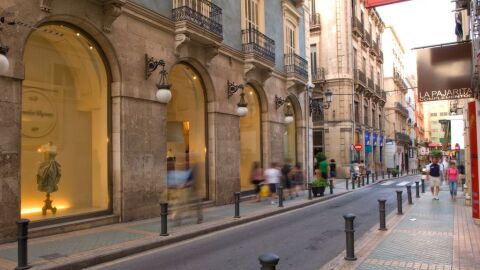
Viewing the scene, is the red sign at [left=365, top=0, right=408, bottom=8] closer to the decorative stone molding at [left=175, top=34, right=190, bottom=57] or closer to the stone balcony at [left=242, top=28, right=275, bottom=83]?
the decorative stone molding at [left=175, top=34, right=190, bottom=57]

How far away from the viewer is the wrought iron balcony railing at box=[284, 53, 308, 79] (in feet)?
73.4

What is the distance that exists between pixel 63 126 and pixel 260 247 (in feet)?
20.4

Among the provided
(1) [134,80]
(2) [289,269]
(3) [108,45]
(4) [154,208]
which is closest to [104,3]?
(3) [108,45]

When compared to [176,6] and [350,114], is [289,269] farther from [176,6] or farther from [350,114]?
[350,114]

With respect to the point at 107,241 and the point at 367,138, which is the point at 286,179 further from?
the point at 367,138

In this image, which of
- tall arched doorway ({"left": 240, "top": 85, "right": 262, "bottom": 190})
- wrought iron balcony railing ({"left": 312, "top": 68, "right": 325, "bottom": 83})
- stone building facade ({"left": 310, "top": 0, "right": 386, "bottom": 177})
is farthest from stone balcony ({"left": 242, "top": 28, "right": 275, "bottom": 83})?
wrought iron balcony railing ({"left": 312, "top": 68, "right": 325, "bottom": 83})

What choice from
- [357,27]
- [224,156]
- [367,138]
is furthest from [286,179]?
[367,138]

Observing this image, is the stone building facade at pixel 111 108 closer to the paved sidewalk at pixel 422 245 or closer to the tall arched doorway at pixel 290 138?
the paved sidewalk at pixel 422 245

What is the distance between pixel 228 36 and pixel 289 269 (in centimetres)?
1177

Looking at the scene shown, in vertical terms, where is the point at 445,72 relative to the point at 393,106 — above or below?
below

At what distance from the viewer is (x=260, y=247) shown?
895 cm

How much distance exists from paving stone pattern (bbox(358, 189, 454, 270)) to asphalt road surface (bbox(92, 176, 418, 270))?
34.3 inches

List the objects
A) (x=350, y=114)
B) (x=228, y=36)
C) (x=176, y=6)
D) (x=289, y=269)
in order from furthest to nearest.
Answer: (x=350, y=114) → (x=228, y=36) → (x=176, y=6) → (x=289, y=269)

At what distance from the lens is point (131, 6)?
1230 centimetres
